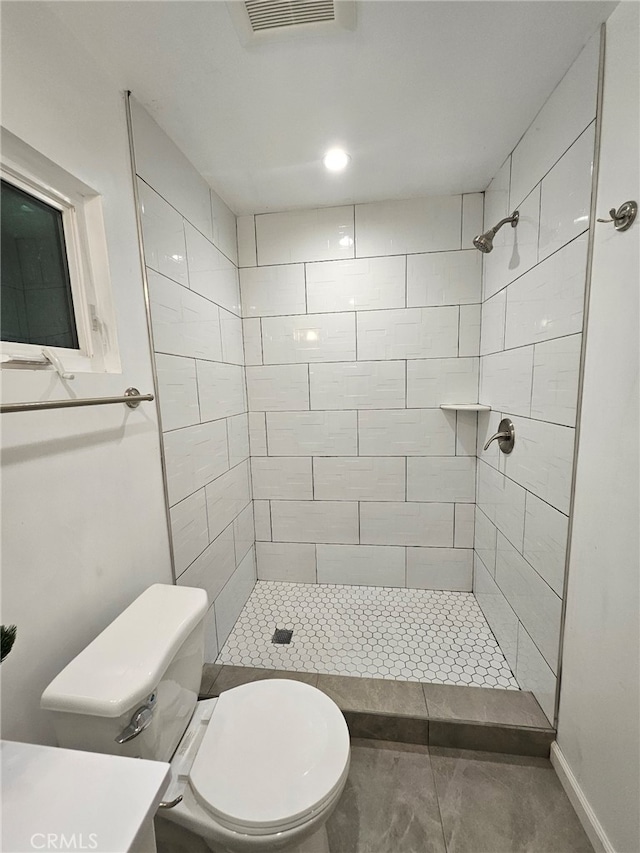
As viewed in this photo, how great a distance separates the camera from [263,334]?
196cm

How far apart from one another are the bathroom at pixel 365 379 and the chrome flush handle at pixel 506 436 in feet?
0.13

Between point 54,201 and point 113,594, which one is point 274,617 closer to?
point 113,594

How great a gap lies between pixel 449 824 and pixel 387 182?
2426mm

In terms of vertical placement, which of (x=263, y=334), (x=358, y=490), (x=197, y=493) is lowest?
(x=358, y=490)

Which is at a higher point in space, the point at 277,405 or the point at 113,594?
the point at 277,405

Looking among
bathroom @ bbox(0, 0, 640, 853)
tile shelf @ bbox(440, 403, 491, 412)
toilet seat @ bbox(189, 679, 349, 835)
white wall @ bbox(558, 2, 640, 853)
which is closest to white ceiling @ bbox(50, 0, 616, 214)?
bathroom @ bbox(0, 0, 640, 853)

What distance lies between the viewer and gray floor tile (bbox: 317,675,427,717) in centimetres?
128

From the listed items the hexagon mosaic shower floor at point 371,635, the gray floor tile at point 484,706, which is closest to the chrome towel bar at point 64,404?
the hexagon mosaic shower floor at point 371,635

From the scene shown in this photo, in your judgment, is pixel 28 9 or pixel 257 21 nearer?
pixel 28 9

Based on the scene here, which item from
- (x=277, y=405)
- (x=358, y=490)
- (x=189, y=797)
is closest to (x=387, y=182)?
(x=277, y=405)

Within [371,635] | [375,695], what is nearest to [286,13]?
[375,695]

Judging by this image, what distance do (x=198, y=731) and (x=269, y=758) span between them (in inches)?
8.4

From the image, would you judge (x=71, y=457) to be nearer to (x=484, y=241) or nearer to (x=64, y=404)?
(x=64, y=404)

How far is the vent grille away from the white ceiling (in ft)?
0.17
